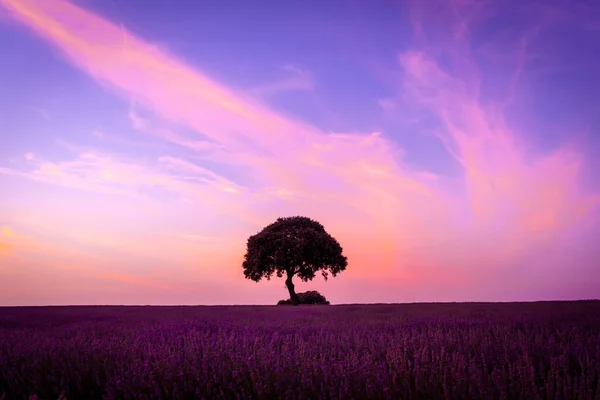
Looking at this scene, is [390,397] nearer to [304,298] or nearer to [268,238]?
[268,238]

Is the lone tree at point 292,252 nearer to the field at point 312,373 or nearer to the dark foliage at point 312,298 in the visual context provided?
the dark foliage at point 312,298

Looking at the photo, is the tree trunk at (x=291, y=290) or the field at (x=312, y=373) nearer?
the field at (x=312, y=373)

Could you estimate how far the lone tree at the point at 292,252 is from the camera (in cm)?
3086

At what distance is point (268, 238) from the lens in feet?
103

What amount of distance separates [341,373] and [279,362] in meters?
0.73

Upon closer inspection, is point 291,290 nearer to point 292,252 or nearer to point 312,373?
point 292,252

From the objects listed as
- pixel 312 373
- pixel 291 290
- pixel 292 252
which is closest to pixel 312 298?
pixel 291 290

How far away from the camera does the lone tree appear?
3086 cm

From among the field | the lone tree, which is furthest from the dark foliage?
the field

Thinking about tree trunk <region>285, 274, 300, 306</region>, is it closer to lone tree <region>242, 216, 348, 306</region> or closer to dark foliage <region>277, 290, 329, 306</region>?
lone tree <region>242, 216, 348, 306</region>

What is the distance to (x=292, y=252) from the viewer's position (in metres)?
30.8

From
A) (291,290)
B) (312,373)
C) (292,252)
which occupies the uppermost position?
(292,252)

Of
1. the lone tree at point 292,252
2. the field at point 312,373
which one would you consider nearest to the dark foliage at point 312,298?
the lone tree at point 292,252

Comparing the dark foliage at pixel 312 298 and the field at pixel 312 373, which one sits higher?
the dark foliage at pixel 312 298
